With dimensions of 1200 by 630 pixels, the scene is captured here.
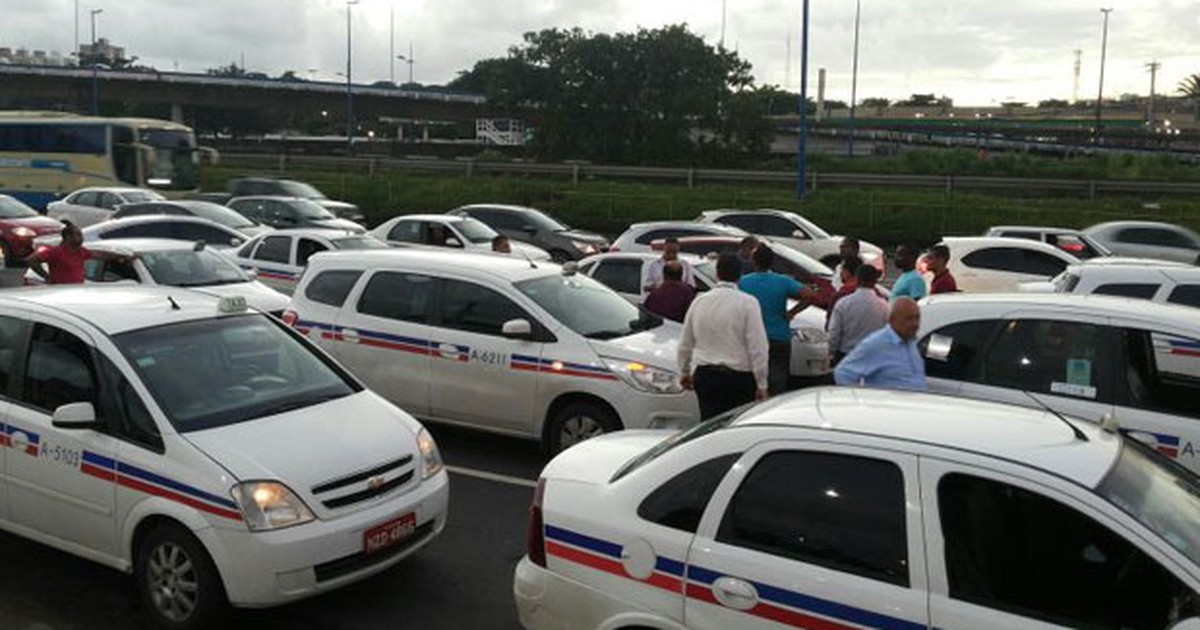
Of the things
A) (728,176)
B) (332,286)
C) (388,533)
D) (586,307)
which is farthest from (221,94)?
(388,533)

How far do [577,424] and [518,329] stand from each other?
0.84 m

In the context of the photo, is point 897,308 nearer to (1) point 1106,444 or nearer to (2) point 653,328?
(1) point 1106,444

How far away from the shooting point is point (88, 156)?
105 ft

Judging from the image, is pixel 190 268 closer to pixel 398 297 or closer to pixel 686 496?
pixel 398 297

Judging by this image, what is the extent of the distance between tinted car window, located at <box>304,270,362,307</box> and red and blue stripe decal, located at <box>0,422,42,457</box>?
3557 mm

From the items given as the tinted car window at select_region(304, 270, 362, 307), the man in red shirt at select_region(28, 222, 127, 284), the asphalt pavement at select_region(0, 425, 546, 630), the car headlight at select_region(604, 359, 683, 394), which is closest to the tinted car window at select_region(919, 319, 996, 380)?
the car headlight at select_region(604, 359, 683, 394)

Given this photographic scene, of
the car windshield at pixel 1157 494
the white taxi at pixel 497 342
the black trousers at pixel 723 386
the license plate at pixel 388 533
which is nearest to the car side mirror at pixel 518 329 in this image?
the white taxi at pixel 497 342

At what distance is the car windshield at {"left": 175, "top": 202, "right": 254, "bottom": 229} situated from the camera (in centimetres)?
2027

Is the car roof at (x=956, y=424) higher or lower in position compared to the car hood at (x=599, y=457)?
higher

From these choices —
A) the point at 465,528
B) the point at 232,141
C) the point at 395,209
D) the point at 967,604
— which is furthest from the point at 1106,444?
the point at 232,141

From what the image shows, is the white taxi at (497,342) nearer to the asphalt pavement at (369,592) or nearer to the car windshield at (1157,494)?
the asphalt pavement at (369,592)

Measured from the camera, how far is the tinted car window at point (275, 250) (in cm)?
1475

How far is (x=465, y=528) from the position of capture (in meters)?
6.68

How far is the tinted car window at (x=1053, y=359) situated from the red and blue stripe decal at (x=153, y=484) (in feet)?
14.2
